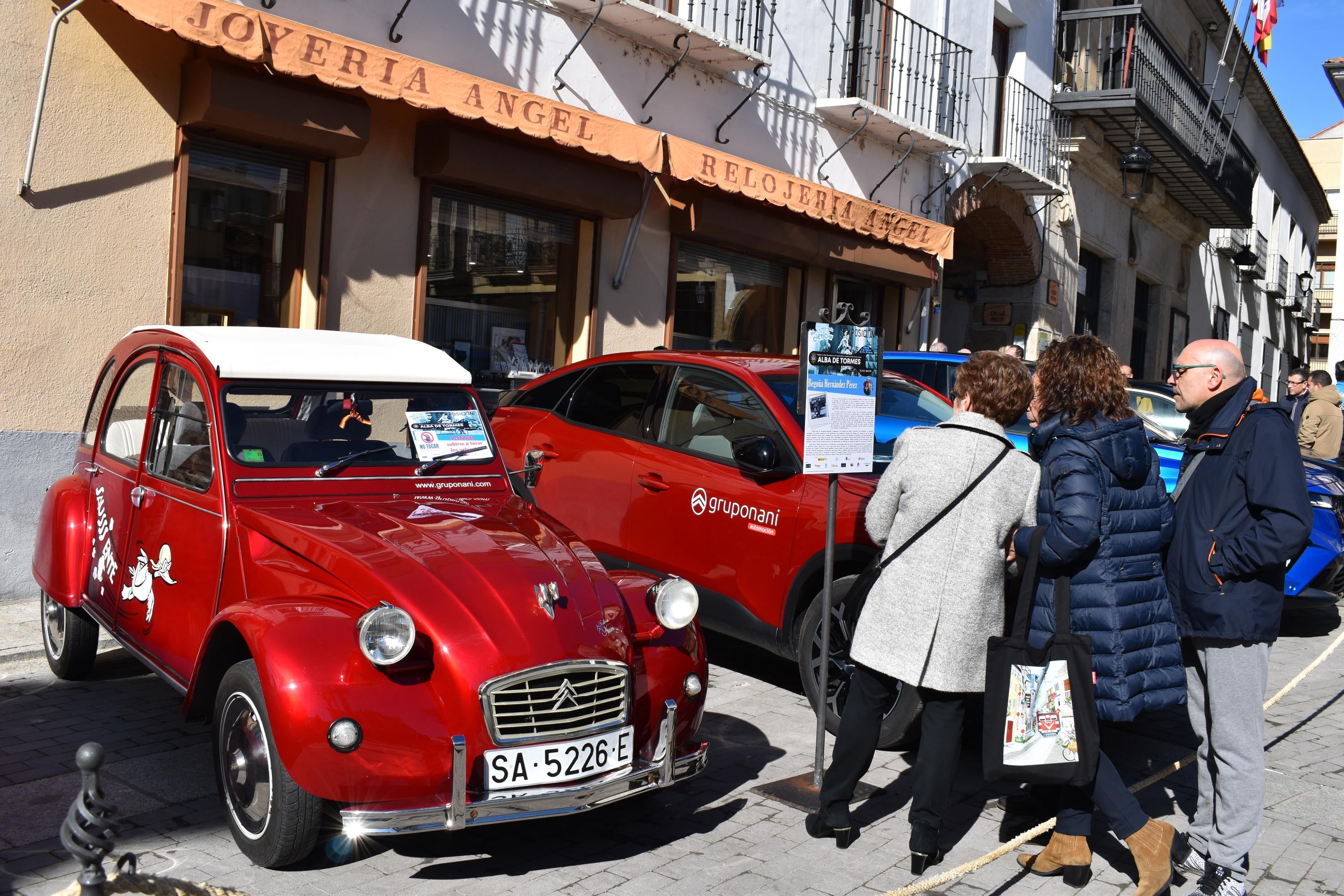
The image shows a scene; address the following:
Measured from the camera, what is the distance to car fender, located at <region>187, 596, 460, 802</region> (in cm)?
355

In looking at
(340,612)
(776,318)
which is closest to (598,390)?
(340,612)

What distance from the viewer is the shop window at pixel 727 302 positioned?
12367 mm

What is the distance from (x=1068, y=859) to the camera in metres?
4.18

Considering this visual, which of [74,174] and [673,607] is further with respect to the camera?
[74,174]

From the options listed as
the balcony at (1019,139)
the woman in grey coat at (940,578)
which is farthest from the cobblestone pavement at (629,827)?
the balcony at (1019,139)

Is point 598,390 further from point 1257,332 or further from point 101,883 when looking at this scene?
point 1257,332

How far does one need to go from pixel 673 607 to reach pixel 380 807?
1.31 meters

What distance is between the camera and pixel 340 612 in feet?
12.8

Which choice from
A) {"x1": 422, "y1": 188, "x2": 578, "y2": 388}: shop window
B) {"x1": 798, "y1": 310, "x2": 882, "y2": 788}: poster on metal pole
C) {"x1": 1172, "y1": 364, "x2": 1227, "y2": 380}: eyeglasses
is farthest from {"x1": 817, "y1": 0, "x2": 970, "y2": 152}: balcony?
{"x1": 1172, "y1": 364, "x2": 1227, "y2": 380}: eyeglasses

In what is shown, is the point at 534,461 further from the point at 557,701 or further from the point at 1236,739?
the point at 1236,739

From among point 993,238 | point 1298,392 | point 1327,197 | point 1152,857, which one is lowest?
point 1152,857

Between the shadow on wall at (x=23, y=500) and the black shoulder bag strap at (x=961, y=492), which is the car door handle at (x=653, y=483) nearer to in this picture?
the black shoulder bag strap at (x=961, y=492)

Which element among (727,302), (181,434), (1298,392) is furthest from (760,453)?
(1298,392)

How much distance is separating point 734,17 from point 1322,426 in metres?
7.73
